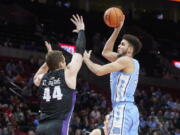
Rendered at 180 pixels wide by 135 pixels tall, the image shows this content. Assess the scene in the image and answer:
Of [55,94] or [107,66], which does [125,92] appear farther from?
[55,94]

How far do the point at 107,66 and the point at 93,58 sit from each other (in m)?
16.4

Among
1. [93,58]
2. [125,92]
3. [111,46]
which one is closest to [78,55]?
[125,92]

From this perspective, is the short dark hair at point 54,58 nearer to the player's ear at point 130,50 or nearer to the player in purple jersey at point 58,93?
the player in purple jersey at point 58,93

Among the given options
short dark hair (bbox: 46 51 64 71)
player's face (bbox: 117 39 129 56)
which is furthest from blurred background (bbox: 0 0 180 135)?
short dark hair (bbox: 46 51 64 71)

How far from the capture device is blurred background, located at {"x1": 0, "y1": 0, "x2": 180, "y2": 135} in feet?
52.6

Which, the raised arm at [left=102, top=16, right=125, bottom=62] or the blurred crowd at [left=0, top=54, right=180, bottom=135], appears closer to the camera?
the raised arm at [left=102, top=16, right=125, bottom=62]

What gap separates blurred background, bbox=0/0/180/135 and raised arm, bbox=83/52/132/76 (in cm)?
701

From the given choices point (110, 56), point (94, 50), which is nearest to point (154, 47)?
point (94, 50)

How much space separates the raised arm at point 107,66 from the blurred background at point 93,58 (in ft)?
23.0

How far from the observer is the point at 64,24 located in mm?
25234

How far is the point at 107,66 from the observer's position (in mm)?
6191

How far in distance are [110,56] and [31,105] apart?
31.1 feet

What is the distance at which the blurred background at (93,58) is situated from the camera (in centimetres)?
1603

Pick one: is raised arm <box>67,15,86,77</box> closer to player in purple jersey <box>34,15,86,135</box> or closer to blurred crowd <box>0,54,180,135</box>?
player in purple jersey <box>34,15,86,135</box>
